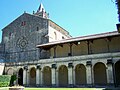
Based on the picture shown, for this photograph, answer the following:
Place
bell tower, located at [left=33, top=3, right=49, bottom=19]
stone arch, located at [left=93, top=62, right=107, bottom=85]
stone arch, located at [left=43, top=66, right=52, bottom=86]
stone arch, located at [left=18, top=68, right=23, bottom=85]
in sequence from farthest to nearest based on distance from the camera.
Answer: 1. bell tower, located at [left=33, top=3, right=49, bottom=19]
2. stone arch, located at [left=18, top=68, right=23, bottom=85]
3. stone arch, located at [left=43, top=66, right=52, bottom=86]
4. stone arch, located at [left=93, top=62, right=107, bottom=85]

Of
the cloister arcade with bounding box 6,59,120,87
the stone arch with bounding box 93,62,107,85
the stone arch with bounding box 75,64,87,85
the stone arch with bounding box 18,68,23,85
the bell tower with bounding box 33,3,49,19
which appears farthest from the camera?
the bell tower with bounding box 33,3,49,19

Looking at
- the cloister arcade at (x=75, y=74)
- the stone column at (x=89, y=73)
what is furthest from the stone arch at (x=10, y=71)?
the stone column at (x=89, y=73)

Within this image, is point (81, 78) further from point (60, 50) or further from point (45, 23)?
point (45, 23)

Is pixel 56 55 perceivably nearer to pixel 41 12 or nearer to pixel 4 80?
pixel 4 80

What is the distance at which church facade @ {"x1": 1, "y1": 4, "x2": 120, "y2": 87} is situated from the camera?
34.5 m

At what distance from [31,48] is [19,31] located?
647cm

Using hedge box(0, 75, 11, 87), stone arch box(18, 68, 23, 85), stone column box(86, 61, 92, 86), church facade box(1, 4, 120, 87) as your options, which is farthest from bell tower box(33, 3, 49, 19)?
stone column box(86, 61, 92, 86)

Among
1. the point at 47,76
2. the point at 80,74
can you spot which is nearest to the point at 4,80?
the point at 47,76

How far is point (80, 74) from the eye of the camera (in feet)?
128

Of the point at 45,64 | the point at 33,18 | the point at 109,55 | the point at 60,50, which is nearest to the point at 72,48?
the point at 60,50

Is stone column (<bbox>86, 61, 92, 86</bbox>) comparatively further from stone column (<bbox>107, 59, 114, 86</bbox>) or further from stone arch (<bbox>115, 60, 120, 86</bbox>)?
stone arch (<bbox>115, 60, 120, 86</bbox>)

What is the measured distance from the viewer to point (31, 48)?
163ft

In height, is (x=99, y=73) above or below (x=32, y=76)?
above

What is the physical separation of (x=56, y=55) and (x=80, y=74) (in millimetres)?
7480
